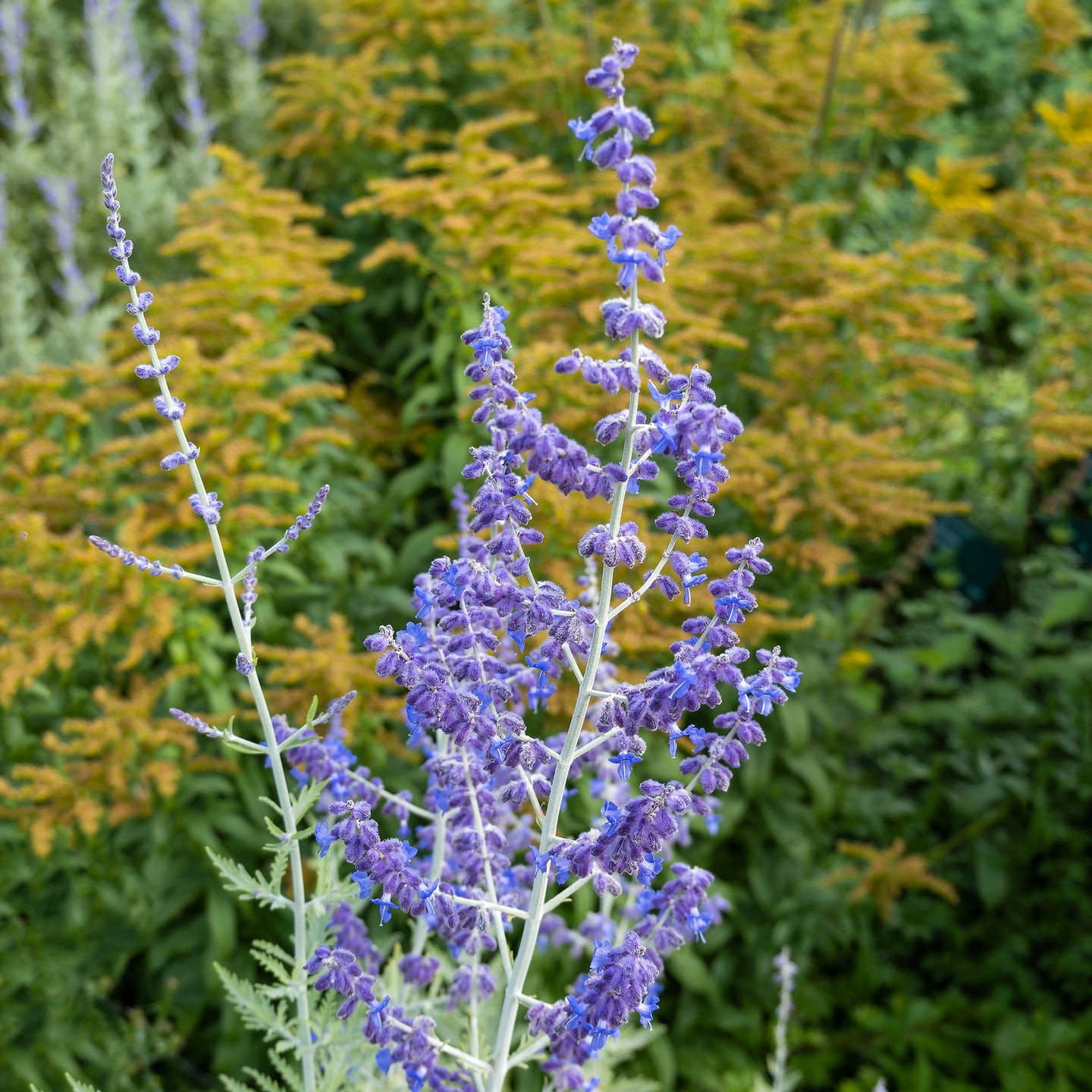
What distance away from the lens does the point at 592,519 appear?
334 centimetres

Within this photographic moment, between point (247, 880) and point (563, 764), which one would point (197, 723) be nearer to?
point (247, 880)

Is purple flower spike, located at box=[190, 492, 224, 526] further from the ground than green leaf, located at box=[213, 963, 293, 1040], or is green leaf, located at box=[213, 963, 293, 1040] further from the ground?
purple flower spike, located at box=[190, 492, 224, 526]

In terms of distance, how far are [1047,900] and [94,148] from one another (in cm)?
548

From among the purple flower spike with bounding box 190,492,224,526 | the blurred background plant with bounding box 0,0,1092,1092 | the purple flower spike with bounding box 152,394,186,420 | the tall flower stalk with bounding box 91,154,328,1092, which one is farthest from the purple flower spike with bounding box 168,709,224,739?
the blurred background plant with bounding box 0,0,1092,1092

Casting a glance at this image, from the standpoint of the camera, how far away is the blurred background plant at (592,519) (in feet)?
10.6

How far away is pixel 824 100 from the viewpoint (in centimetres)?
485

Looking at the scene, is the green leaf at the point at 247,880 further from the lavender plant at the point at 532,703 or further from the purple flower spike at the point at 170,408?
the purple flower spike at the point at 170,408

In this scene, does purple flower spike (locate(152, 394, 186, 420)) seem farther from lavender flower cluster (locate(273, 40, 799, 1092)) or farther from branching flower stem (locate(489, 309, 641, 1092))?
branching flower stem (locate(489, 309, 641, 1092))

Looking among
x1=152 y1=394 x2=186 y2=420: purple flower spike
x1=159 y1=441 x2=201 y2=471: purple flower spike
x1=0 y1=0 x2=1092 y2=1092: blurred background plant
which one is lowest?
x1=0 y1=0 x2=1092 y2=1092: blurred background plant

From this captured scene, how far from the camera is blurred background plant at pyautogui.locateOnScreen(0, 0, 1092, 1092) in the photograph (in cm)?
322

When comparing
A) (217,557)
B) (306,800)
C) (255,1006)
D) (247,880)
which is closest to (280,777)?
(306,800)

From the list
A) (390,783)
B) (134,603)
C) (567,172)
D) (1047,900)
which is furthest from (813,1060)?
(567,172)

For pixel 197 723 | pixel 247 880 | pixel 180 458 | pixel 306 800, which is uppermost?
pixel 180 458

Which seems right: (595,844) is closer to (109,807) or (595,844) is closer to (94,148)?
(109,807)
